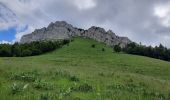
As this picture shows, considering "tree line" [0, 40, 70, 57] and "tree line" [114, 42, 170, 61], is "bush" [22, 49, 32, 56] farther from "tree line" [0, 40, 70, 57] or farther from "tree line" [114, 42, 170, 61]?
"tree line" [114, 42, 170, 61]

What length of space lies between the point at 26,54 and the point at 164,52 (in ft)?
212

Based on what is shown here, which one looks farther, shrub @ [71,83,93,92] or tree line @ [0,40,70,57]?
tree line @ [0,40,70,57]

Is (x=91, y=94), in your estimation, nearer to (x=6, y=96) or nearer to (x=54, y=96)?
(x=54, y=96)

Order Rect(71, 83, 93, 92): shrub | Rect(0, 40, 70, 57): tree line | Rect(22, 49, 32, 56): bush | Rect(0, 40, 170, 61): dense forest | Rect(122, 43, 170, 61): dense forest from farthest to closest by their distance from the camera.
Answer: Rect(122, 43, 170, 61): dense forest, Rect(22, 49, 32, 56): bush, Rect(0, 40, 170, 61): dense forest, Rect(0, 40, 70, 57): tree line, Rect(71, 83, 93, 92): shrub

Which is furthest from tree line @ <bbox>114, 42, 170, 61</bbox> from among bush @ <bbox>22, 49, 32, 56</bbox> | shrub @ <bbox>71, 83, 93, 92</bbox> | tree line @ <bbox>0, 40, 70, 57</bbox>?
shrub @ <bbox>71, 83, 93, 92</bbox>

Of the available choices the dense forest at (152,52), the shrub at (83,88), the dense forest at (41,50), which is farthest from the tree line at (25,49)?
the shrub at (83,88)

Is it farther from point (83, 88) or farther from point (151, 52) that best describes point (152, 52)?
point (83, 88)

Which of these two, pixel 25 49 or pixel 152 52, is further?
pixel 152 52

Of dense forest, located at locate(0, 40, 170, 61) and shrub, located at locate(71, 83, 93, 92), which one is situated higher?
dense forest, located at locate(0, 40, 170, 61)

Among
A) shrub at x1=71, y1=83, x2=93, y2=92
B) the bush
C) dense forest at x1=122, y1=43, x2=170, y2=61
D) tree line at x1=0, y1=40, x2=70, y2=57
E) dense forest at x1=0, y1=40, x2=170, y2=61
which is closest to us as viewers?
shrub at x1=71, y1=83, x2=93, y2=92

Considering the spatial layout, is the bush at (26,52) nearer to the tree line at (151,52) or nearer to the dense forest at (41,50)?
the dense forest at (41,50)

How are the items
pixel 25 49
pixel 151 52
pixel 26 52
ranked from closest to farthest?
pixel 26 52
pixel 25 49
pixel 151 52

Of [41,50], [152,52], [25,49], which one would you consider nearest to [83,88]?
[25,49]

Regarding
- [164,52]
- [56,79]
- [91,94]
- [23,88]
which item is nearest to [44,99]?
[23,88]
